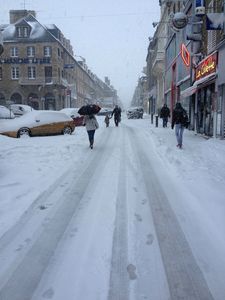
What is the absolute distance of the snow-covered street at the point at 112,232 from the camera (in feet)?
12.3

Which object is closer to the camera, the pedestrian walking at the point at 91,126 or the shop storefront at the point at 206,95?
the pedestrian walking at the point at 91,126

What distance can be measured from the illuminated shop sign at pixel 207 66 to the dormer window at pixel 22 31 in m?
43.7

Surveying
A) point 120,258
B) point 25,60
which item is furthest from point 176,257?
point 25,60

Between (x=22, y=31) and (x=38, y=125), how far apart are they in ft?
147

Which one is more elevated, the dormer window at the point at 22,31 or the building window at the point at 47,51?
the dormer window at the point at 22,31

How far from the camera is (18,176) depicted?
8641 millimetres

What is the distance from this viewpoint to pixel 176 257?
4.41 m

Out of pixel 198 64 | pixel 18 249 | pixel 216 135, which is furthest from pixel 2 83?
pixel 18 249

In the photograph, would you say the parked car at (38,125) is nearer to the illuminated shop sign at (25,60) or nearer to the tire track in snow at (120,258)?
the tire track in snow at (120,258)

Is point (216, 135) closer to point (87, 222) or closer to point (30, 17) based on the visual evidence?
point (87, 222)

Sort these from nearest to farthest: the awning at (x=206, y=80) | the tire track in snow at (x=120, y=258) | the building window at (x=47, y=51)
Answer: the tire track in snow at (x=120, y=258)
the awning at (x=206, y=80)
the building window at (x=47, y=51)

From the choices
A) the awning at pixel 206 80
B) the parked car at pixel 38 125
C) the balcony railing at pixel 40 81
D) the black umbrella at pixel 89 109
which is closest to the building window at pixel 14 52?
the balcony railing at pixel 40 81

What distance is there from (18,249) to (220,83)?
13.2 meters

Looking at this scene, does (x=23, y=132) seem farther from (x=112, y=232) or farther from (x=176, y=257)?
(x=176, y=257)
